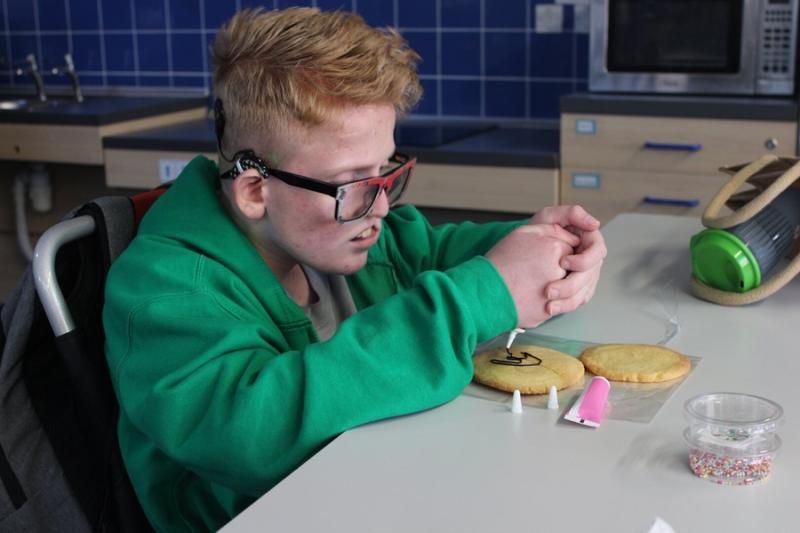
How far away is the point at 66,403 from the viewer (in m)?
1.16

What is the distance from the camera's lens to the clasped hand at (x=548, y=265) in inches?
42.6

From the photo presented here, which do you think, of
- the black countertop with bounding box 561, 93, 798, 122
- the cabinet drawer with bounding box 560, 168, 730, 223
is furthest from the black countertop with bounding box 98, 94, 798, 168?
the cabinet drawer with bounding box 560, 168, 730, 223

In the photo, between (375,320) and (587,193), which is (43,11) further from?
(375,320)

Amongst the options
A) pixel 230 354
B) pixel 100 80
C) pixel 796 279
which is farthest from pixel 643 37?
pixel 230 354

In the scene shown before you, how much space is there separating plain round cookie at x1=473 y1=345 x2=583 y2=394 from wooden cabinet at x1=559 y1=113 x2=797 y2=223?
206 centimetres

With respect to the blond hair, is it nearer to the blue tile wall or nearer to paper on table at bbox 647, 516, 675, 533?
paper on table at bbox 647, 516, 675, 533

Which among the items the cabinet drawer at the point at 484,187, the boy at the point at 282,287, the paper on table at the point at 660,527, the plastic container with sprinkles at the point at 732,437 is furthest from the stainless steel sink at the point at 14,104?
the paper on table at the point at 660,527

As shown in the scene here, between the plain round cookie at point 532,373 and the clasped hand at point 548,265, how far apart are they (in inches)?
1.7

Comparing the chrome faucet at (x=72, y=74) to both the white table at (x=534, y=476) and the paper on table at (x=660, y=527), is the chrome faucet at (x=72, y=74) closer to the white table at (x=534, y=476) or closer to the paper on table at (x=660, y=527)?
the white table at (x=534, y=476)

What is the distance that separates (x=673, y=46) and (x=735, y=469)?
2.58m

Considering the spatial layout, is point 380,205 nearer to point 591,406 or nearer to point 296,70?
point 296,70

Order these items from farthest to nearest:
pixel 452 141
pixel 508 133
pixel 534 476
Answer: pixel 508 133 < pixel 452 141 < pixel 534 476

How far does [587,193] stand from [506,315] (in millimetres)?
2168

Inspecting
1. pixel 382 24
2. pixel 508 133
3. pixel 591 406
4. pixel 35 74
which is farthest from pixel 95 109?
pixel 591 406
